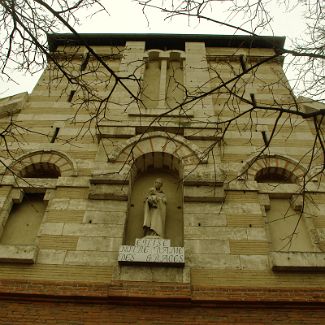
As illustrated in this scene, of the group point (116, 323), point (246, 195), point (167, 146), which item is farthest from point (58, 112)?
point (116, 323)

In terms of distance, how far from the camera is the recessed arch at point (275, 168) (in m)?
9.23

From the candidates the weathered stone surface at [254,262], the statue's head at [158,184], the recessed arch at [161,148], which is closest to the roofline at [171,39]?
the recessed arch at [161,148]

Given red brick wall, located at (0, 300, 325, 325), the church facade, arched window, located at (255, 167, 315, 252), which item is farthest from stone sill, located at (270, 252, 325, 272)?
red brick wall, located at (0, 300, 325, 325)

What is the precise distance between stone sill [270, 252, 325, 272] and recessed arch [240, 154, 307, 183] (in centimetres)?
231

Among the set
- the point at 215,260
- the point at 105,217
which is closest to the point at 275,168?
the point at 215,260

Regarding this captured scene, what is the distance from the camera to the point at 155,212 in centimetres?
807

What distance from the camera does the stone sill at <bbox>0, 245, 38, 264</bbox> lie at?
717cm

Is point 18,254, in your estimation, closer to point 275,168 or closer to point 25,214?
point 25,214

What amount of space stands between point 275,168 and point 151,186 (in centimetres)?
297

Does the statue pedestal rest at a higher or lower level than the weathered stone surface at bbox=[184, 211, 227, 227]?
lower

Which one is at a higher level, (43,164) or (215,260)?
(43,164)

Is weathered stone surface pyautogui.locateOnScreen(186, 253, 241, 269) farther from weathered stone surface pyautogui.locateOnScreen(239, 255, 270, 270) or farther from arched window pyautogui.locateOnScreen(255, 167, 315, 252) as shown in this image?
arched window pyautogui.locateOnScreen(255, 167, 315, 252)

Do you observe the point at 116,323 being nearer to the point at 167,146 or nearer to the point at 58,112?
the point at 167,146

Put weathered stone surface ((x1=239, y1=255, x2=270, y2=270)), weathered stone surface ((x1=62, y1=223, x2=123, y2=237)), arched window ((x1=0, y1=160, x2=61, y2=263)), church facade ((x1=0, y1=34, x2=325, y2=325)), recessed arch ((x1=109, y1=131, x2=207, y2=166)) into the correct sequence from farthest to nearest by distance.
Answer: recessed arch ((x1=109, y1=131, x2=207, y2=166)) → weathered stone surface ((x1=62, y1=223, x2=123, y2=237)) → arched window ((x1=0, y1=160, x2=61, y2=263)) → weathered stone surface ((x1=239, y1=255, x2=270, y2=270)) → church facade ((x1=0, y1=34, x2=325, y2=325))
